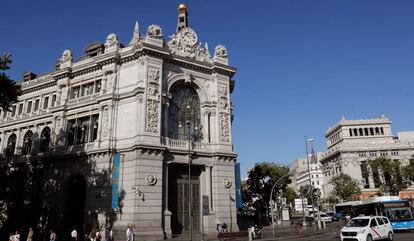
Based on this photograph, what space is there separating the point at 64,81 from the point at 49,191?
492 inches

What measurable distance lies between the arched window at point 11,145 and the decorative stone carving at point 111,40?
19.5m

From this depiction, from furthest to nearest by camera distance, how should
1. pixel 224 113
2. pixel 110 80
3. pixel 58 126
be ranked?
1. pixel 224 113
2. pixel 58 126
3. pixel 110 80

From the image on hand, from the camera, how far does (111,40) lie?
3588cm

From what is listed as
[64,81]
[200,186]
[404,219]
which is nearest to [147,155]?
[200,186]

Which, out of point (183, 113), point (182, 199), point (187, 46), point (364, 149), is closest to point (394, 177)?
point (364, 149)

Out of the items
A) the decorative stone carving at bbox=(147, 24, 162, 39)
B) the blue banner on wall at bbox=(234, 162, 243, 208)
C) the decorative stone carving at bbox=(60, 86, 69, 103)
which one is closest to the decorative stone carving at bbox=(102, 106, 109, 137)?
the decorative stone carving at bbox=(60, 86, 69, 103)

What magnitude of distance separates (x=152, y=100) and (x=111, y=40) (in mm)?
9074

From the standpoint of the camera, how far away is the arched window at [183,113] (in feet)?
115

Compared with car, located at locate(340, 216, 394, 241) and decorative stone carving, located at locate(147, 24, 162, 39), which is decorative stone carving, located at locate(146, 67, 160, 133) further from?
car, located at locate(340, 216, 394, 241)

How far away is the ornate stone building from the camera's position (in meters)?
30.5

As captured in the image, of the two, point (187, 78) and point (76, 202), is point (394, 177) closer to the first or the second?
point (187, 78)

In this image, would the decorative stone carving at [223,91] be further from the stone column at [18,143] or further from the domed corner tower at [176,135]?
the stone column at [18,143]

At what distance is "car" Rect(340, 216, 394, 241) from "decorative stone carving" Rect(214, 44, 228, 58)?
Answer: 2402cm

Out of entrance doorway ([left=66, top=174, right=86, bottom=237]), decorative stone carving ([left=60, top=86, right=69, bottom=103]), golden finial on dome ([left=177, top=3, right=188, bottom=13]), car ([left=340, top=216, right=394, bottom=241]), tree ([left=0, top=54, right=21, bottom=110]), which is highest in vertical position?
golden finial on dome ([left=177, top=3, right=188, bottom=13])
